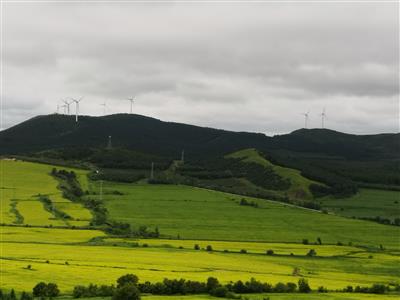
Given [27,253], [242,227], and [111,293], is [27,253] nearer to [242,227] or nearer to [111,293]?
[111,293]

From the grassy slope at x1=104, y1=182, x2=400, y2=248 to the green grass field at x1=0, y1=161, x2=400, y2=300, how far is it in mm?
264

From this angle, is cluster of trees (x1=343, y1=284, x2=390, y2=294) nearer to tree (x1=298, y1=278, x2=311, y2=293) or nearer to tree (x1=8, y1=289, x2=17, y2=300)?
tree (x1=298, y1=278, x2=311, y2=293)

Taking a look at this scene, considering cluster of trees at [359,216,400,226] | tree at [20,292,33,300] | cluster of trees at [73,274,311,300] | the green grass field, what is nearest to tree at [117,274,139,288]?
cluster of trees at [73,274,311,300]

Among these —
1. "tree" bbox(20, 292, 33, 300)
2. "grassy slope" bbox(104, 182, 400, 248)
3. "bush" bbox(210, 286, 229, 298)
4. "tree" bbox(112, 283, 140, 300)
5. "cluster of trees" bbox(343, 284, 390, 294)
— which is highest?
"grassy slope" bbox(104, 182, 400, 248)

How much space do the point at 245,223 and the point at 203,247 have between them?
39.4m

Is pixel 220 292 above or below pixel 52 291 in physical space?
below

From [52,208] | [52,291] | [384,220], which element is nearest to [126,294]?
[52,291]

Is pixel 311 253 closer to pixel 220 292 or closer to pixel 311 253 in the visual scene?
pixel 311 253

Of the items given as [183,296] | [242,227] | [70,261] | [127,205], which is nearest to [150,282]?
[183,296]

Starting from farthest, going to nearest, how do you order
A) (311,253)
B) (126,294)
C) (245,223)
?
(245,223) < (311,253) < (126,294)

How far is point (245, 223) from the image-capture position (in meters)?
170

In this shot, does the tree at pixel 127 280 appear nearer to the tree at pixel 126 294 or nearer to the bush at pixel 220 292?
the tree at pixel 126 294

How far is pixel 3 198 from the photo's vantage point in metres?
190

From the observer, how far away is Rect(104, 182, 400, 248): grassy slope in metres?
153
